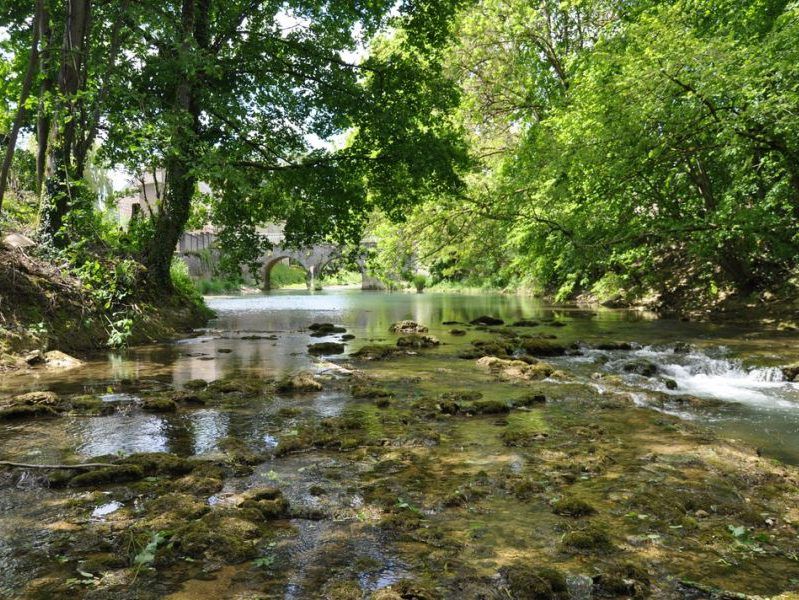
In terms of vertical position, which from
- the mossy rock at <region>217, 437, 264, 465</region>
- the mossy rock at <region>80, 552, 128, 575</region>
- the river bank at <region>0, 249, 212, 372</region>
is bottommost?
the mossy rock at <region>217, 437, 264, 465</region>

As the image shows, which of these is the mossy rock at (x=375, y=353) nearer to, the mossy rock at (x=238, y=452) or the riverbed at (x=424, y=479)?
the riverbed at (x=424, y=479)

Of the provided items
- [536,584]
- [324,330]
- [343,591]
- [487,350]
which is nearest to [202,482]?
[343,591]

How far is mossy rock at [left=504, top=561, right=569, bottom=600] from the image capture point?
2746mm

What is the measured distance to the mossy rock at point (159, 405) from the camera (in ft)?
20.9

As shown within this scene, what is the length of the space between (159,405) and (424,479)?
355 centimetres

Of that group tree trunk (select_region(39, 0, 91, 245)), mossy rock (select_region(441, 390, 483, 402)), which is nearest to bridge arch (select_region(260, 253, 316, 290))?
tree trunk (select_region(39, 0, 91, 245))

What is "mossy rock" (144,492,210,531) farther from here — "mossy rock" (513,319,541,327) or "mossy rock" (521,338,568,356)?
"mossy rock" (513,319,541,327)

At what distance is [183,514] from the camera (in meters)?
3.54

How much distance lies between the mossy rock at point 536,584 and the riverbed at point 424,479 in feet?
0.07

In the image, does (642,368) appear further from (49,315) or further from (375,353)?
(49,315)

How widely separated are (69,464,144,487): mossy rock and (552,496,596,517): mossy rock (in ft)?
9.90

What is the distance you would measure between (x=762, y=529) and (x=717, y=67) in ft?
35.2

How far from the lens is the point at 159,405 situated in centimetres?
638

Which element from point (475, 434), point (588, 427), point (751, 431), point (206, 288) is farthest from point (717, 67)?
point (206, 288)
